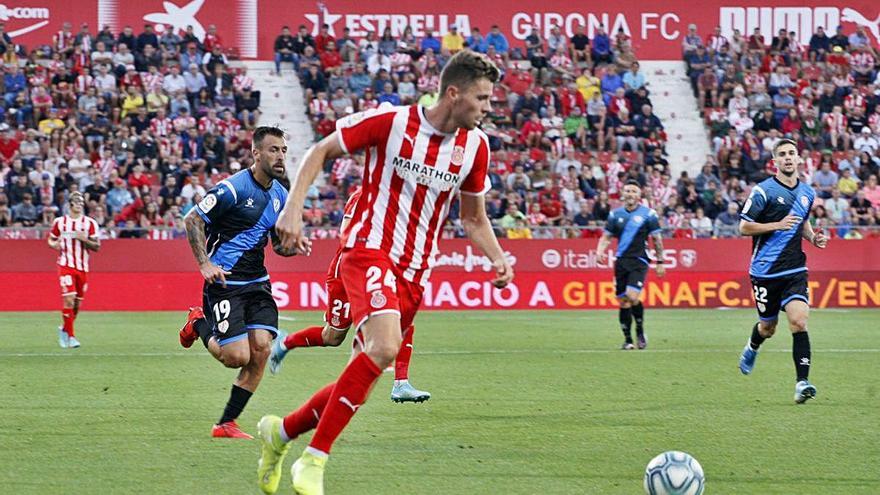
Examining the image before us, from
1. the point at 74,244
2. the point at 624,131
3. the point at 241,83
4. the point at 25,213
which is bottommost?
the point at 25,213

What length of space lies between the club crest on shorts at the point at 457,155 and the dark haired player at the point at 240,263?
106 inches

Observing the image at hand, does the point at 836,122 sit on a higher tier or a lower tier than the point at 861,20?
lower

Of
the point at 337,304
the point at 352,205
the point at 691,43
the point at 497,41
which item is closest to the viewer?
the point at 352,205

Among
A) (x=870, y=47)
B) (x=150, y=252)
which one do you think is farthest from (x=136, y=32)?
(x=870, y=47)

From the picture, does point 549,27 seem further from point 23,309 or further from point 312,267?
point 23,309

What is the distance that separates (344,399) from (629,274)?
12.8m

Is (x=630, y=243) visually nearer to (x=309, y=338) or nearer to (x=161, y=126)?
(x=309, y=338)

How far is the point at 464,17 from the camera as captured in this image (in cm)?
3622

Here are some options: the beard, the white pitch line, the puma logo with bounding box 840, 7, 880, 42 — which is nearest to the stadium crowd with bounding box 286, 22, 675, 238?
the puma logo with bounding box 840, 7, 880, 42

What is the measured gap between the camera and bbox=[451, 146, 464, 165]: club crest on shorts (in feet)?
22.3

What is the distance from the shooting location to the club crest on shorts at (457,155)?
22.3 feet

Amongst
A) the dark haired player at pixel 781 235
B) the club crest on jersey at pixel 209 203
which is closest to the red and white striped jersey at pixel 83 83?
the dark haired player at pixel 781 235

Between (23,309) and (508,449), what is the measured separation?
18.9 metres

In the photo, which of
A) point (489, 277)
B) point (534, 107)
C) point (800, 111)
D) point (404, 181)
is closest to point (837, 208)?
point (800, 111)
